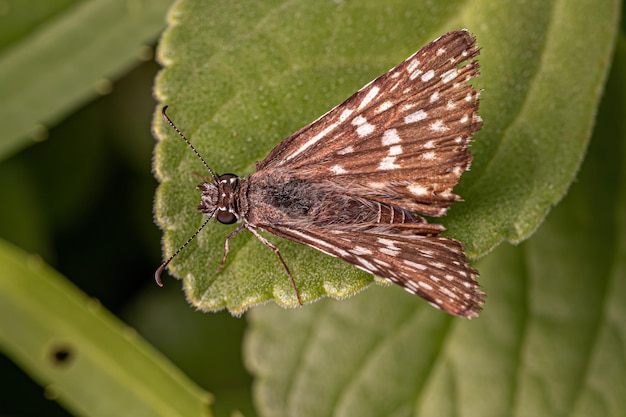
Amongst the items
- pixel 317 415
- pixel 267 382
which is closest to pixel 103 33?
pixel 267 382

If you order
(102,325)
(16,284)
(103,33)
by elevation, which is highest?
(103,33)

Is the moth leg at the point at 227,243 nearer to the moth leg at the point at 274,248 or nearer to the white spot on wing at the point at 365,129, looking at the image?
the moth leg at the point at 274,248

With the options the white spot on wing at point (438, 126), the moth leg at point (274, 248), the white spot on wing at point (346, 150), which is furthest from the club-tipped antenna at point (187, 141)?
the white spot on wing at point (438, 126)

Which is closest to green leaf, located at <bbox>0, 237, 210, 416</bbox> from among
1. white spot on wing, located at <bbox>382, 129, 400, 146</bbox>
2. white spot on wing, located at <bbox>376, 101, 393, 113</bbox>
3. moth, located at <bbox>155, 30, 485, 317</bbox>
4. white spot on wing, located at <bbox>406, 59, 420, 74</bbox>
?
A: moth, located at <bbox>155, 30, 485, 317</bbox>

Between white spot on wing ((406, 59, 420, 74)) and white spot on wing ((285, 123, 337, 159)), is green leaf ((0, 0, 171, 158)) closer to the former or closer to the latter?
white spot on wing ((285, 123, 337, 159))

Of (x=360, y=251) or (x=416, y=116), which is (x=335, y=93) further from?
(x=360, y=251)

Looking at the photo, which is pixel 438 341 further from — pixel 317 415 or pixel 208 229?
pixel 208 229

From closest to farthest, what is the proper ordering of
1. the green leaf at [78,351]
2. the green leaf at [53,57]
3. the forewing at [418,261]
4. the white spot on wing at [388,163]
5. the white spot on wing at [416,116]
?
1. the forewing at [418,261]
2. the white spot on wing at [416,116]
3. the white spot on wing at [388,163]
4. the green leaf at [78,351]
5. the green leaf at [53,57]
